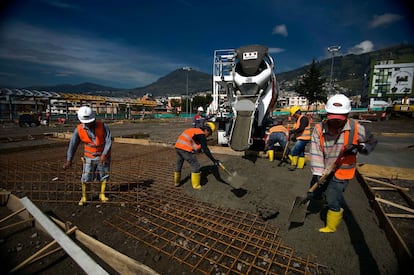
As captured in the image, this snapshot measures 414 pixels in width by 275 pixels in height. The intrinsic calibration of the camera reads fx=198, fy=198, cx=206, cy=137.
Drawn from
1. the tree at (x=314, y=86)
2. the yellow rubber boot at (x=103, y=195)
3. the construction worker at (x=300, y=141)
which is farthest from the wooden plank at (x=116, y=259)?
the tree at (x=314, y=86)

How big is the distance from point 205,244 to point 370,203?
9.14 feet

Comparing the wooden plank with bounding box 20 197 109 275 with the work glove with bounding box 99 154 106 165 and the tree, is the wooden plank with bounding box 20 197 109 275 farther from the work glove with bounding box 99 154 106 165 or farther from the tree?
the tree

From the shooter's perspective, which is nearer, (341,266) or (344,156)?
(341,266)

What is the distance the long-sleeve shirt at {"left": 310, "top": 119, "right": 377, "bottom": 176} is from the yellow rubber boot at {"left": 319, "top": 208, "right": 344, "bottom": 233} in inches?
19.4

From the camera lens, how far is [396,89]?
48.3 meters

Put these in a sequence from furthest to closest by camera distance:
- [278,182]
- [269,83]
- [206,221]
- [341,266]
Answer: [269,83] → [278,182] → [206,221] → [341,266]

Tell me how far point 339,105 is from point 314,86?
78.9 feet

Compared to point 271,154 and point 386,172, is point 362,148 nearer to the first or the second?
point 386,172

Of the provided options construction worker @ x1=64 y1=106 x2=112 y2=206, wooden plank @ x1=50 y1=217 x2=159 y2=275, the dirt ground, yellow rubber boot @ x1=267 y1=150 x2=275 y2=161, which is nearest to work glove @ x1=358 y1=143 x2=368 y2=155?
the dirt ground

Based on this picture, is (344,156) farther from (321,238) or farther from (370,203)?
(370,203)

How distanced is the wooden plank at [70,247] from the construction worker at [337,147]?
251cm

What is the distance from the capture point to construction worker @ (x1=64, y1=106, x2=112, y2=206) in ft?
10.3

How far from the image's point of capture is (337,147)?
2326 mm

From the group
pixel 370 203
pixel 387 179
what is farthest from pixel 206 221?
pixel 387 179
